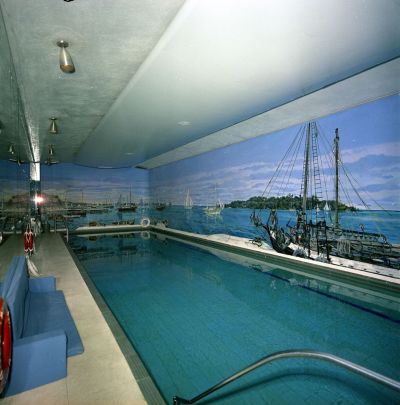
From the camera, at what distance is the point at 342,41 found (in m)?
3.46

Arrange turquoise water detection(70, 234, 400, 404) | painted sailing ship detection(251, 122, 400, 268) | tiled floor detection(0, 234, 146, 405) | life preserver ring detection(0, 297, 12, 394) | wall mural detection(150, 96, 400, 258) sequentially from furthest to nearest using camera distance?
painted sailing ship detection(251, 122, 400, 268) → wall mural detection(150, 96, 400, 258) → turquoise water detection(70, 234, 400, 404) → tiled floor detection(0, 234, 146, 405) → life preserver ring detection(0, 297, 12, 394)

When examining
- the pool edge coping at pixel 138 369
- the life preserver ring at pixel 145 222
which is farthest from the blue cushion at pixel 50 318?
the life preserver ring at pixel 145 222

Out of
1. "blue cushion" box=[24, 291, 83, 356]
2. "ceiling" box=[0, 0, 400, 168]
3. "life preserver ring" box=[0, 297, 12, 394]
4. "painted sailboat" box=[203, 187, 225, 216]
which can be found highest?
"ceiling" box=[0, 0, 400, 168]

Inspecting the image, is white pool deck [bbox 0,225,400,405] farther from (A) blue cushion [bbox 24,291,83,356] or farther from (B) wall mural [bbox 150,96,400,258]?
(B) wall mural [bbox 150,96,400,258]

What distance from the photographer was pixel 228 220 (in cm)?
1023

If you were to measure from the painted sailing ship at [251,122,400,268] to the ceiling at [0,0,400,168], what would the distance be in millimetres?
1041

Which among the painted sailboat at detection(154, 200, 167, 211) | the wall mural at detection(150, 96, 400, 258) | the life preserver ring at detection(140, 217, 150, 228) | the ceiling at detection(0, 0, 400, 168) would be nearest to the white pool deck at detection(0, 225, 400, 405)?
the wall mural at detection(150, 96, 400, 258)

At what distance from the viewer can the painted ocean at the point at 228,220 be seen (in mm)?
5383

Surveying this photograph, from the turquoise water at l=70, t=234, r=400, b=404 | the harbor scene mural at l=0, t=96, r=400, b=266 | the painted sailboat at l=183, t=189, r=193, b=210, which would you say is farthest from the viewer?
the painted sailboat at l=183, t=189, r=193, b=210

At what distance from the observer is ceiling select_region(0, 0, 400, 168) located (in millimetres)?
2820

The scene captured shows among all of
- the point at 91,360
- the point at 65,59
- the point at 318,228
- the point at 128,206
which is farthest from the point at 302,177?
the point at 128,206

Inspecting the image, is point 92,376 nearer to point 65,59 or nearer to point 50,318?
point 50,318

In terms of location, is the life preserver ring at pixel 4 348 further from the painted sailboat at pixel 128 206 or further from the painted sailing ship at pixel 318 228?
the painted sailboat at pixel 128 206

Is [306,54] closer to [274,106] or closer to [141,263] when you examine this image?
[274,106]
